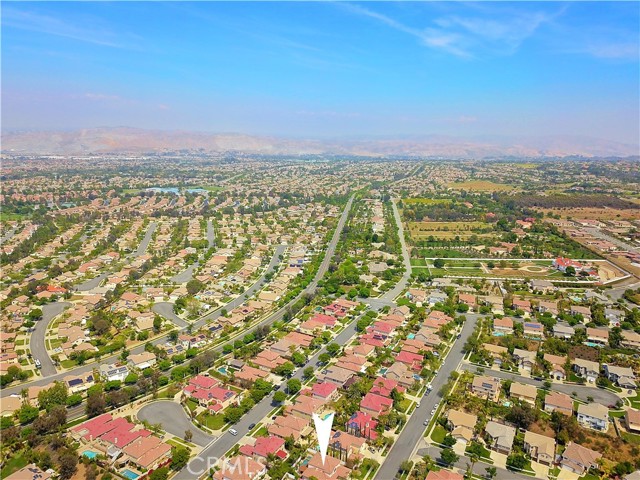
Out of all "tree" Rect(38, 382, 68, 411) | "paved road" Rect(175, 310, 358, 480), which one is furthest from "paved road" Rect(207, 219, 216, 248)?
"paved road" Rect(175, 310, 358, 480)

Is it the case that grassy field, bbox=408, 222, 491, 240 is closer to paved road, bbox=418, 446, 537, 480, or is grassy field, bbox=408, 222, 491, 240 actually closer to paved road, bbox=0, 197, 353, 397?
paved road, bbox=0, 197, 353, 397

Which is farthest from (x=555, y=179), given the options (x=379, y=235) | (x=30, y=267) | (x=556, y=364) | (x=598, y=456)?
(x=30, y=267)

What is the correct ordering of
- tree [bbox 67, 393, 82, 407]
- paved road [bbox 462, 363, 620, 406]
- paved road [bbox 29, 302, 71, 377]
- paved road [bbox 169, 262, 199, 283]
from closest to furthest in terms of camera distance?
tree [bbox 67, 393, 82, 407] → paved road [bbox 462, 363, 620, 406] → paved road [bbox 29, 302, 71, 377] → paved road [bbox 169, 262, 199, 283]

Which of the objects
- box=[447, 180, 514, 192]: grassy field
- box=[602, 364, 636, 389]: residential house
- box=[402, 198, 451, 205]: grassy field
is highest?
box=[447, 180, 514, 192]: grassy field

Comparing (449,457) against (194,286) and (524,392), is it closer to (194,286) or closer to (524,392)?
(524,392)

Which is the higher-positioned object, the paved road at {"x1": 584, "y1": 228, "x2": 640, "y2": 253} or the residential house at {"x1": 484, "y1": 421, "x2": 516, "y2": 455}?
the paved road at {"x1": 584, "y1": 228, "x2": 640, "y2": 253}

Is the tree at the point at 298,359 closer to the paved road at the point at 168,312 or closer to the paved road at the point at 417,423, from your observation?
the paved road at the point at 417,423

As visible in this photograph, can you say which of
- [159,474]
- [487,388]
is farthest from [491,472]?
[159,474]
